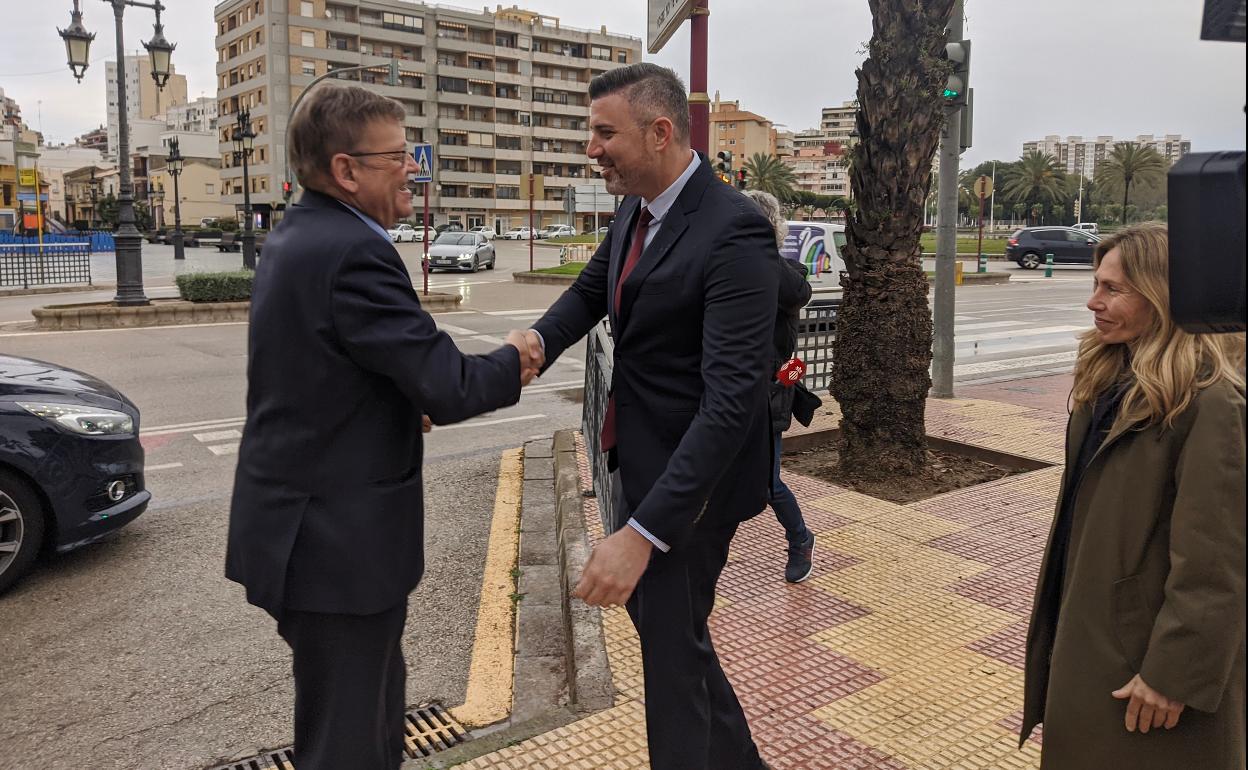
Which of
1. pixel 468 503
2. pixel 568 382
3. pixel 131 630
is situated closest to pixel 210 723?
pixel 131 630

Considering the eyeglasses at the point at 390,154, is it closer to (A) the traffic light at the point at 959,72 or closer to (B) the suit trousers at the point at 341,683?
(B) the suit trousers at the point at 341,683

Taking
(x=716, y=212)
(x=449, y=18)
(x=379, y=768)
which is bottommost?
(x=379, y=768)

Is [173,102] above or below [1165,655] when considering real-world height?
above

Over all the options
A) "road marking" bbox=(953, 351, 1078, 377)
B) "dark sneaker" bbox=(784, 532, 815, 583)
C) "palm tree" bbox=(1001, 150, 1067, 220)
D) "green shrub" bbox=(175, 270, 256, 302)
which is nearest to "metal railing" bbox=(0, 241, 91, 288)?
"green shrub" bbox=(175, 270, 256, 302)

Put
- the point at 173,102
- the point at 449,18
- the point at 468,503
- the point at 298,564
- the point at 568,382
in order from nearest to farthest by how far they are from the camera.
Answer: the point at 298,564 → the point at 468,503 → the point at 568,382 → the point at 449,18 → the point at 173,102

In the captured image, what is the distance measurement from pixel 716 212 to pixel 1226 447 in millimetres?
1213

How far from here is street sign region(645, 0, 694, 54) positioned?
4285mm

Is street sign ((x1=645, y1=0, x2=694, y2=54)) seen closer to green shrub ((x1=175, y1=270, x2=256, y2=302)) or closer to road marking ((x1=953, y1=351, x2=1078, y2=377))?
road marking ((x1=953, y1=351, x2=1078, y2=377))

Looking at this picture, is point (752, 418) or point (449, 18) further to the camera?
point (449, 18)

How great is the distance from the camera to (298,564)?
82.8 inches

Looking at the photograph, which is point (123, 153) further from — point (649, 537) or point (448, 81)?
point (448, 81)

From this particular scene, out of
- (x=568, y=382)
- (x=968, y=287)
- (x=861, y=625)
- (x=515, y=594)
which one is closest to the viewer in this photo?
(x=861, y=625)

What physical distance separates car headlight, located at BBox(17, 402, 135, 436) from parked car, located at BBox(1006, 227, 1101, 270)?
37287 millimetres

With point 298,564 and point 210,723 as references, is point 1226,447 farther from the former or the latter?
point 210,723
